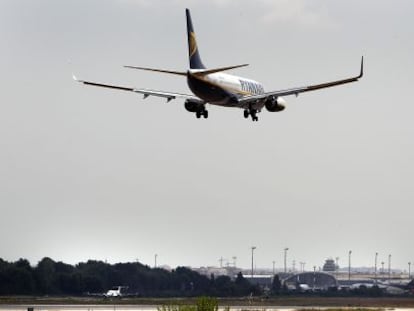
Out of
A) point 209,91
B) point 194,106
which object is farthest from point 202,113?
point 209,91

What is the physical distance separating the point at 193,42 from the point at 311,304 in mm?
54595

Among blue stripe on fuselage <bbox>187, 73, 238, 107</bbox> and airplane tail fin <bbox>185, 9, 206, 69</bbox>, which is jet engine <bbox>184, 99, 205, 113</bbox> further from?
airplane tail fin <bbox>185, 9, 206, 69</bbox>

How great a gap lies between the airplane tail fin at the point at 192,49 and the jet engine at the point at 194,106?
6341 mm

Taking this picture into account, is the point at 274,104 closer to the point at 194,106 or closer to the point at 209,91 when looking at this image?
the point at 209,91

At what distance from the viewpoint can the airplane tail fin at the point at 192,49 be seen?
140 m

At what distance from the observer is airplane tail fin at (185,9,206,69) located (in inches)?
5522

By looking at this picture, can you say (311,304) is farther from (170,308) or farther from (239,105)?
(170,308)

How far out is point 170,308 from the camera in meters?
95.6

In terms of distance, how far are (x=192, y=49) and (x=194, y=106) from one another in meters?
9.95

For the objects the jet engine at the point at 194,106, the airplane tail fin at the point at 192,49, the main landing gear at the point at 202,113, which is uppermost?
the airplane tail fin at the point at 192,49

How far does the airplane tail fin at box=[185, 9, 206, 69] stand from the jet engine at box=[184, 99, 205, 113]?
6341 millimetres

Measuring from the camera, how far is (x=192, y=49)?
14175cm

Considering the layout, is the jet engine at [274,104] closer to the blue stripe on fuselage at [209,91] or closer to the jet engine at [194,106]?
the blue stripe on fuselage at [209,91]

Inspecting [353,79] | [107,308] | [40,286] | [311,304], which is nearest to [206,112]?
[353,79]
